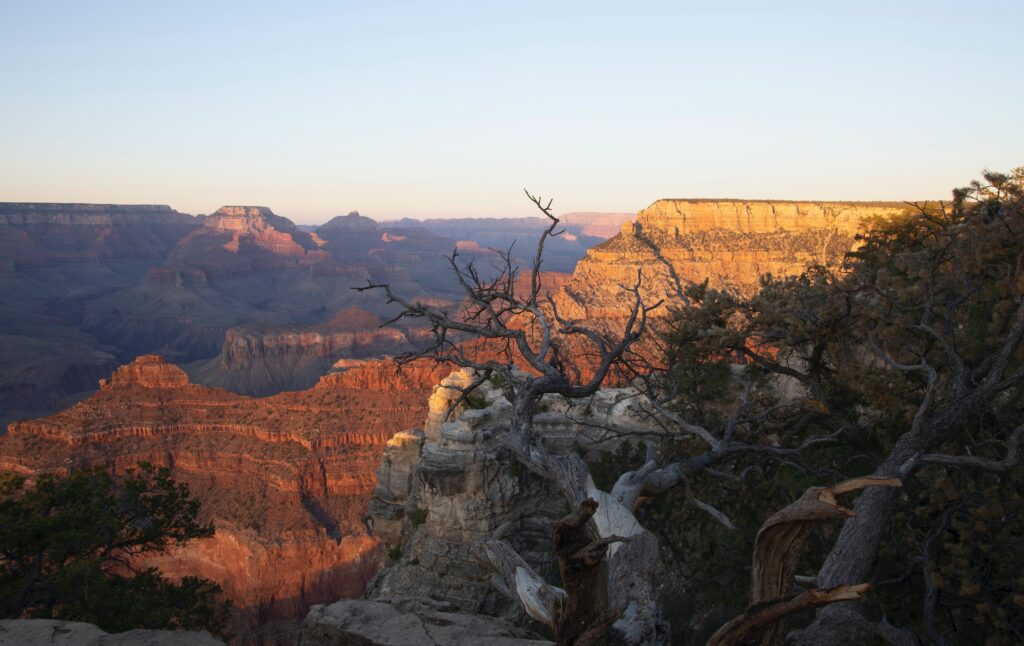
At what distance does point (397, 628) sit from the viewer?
792 cm

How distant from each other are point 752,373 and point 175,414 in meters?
44.3

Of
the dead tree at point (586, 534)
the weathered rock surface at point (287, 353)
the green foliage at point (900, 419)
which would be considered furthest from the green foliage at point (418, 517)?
the weathered rock surface at point (287, 353)

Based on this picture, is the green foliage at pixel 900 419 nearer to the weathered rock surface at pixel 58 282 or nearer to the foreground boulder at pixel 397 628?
the foreground boulder at pixel 397 628

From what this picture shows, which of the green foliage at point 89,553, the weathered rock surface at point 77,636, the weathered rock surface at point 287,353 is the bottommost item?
the weathered rock surface at point 287,353

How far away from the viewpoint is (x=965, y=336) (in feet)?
32.9

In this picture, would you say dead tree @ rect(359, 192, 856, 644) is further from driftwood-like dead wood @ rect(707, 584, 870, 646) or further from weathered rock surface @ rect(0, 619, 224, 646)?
weathered rock surface @ rect(0, 619, 224, 646)

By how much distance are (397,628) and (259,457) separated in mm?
36332

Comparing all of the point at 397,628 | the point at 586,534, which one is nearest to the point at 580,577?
the point at 586,534

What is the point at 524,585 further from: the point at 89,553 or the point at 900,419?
the point at 89,553

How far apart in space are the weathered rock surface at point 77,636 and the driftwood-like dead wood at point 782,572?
5628 mm

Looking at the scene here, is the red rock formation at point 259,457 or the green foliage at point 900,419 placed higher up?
the green foliage at point 900,419

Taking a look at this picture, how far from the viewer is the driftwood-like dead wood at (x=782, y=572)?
3924 millimetres

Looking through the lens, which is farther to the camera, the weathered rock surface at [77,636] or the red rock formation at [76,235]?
the red rock formation at [76,235]

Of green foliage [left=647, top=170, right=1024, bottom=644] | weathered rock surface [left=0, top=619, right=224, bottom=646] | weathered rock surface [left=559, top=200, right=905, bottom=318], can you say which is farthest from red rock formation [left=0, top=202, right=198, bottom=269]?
green foliage [left=647, top=170, right=1024, bottom=644]
